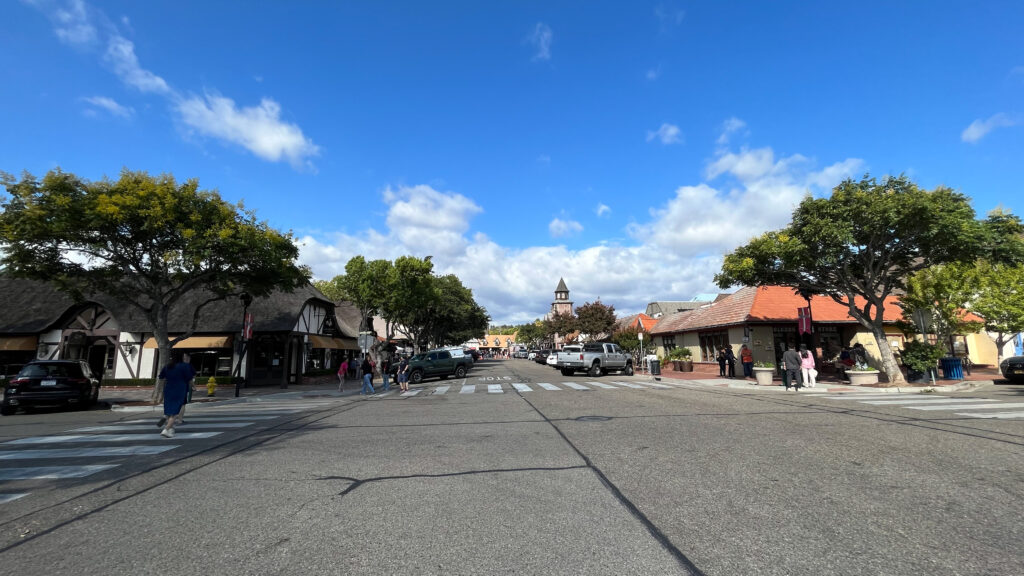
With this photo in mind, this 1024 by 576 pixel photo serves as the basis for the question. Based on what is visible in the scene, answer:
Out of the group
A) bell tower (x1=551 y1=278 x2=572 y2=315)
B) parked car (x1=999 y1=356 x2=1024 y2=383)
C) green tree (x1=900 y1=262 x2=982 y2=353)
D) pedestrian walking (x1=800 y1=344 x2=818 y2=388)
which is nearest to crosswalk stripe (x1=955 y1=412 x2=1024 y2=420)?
pedestrian walking (x1=800 y1=344 x2=818 y2=388)

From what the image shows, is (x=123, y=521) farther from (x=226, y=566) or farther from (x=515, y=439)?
(x=515, y=439)

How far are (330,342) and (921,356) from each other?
99.3 ft

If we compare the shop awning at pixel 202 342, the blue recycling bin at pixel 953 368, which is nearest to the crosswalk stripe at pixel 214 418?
the shop awning at pixel 202 342

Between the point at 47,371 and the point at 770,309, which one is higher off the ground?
the point at 770,309

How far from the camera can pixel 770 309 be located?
27734 mm

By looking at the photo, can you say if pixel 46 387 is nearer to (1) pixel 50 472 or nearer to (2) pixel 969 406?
(1) pixel 50 472

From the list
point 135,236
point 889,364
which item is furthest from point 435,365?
point 889,364

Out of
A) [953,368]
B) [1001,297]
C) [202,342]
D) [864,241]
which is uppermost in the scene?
[864,241]

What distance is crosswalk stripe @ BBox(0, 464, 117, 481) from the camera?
628 centimetres

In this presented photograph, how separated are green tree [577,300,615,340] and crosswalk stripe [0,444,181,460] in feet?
133

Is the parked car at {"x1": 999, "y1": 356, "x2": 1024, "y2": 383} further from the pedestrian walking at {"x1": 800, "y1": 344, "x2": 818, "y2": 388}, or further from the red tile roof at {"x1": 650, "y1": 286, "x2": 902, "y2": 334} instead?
the red tile roof at {"x1": 650, "y1": 286, "x2": 902, "y2": 334}

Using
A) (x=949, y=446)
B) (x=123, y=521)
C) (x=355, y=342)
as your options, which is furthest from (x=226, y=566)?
(x=355, y=342)

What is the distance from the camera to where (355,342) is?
128 feet

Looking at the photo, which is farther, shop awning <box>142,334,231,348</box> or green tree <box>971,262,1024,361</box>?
shop awning <box>142,334,231,348</box>
